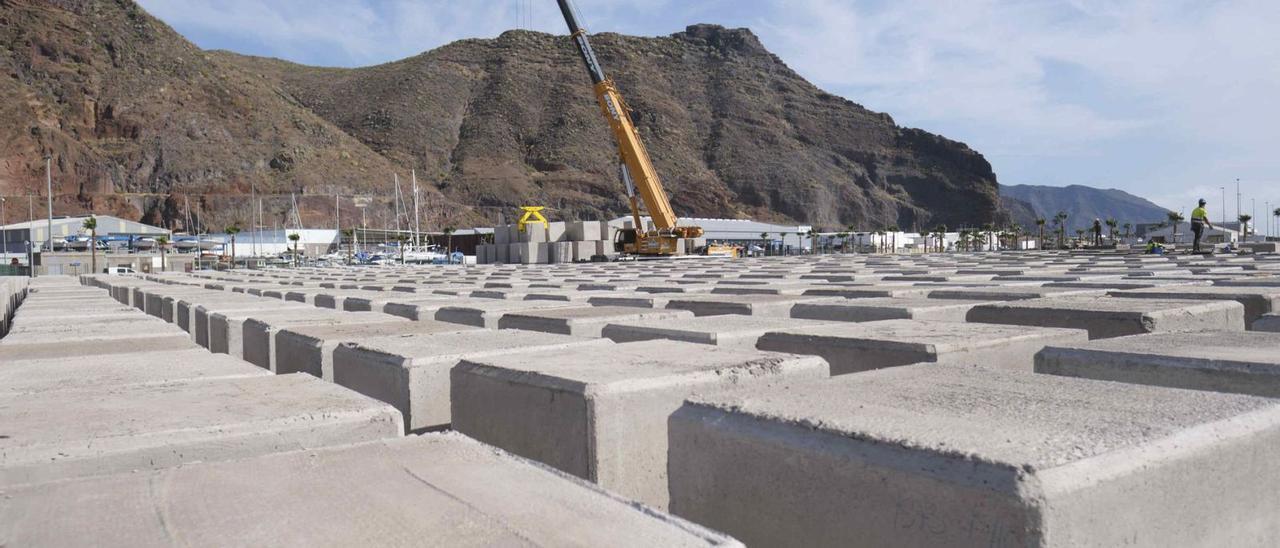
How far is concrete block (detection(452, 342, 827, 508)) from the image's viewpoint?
78.2 inches

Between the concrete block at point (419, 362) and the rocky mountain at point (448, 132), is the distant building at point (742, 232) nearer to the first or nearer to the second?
the rocky mountain at point (448, 132)

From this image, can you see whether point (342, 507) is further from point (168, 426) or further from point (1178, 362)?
point (1178, 362)

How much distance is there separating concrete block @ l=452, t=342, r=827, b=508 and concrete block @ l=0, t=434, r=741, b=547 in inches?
13.0

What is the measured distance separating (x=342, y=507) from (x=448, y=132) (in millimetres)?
118573

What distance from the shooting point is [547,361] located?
248 centimetres

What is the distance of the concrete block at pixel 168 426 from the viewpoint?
66.2 inches

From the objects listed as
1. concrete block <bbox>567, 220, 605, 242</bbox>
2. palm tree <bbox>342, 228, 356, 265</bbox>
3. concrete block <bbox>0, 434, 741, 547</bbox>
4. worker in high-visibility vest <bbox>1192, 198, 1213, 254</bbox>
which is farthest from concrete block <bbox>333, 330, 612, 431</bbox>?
palm tree <bbox>342, 228, 356, 265</bbox>

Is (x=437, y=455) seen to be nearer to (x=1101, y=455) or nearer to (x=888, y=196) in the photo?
(x=1101, y=455)

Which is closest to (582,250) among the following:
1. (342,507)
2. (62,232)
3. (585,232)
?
(585,232)

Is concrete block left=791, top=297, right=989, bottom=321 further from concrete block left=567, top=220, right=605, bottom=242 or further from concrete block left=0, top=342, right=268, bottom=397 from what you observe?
concrete block left=567, top=220, right=605, bottom=242

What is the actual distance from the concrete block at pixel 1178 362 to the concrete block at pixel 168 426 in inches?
76.1

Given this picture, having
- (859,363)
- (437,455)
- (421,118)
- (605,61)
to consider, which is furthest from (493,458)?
(605,61)

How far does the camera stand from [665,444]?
6.89 feet

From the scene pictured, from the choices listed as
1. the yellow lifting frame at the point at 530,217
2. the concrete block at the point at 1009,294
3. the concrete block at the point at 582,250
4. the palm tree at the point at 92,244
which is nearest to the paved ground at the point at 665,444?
the concrete block at the point at 1009,294
